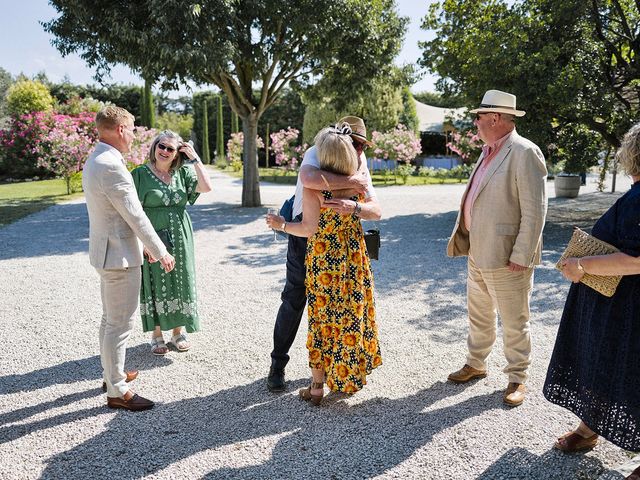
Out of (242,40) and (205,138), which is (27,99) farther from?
(242,40)

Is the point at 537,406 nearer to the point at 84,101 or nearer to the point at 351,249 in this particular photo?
the point at 351,249

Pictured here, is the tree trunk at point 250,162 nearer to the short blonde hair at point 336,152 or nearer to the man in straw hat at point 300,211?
the man in straw hat at point 300,211

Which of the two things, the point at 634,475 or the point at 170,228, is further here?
the point at 170,228

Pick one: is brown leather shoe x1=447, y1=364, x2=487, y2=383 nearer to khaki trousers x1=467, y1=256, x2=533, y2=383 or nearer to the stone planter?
khaki trousers x1=467, y1=256, x2=533, y2=383

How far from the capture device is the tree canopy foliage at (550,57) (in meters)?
9.30

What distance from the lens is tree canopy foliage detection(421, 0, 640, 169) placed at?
9297 mm

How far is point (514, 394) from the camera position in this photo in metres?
3.41

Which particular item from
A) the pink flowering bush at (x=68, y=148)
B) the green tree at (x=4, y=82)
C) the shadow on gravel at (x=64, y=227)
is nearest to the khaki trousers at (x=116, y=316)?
the shadow on gravel at (x=64, y=227)

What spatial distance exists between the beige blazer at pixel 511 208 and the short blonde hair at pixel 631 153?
2.36 feet

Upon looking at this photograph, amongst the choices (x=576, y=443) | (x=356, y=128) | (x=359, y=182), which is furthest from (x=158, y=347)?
(x=576, y=443)

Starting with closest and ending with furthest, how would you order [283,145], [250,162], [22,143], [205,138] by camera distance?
[250,162] → [283,145] → [22,143] → [205,138]

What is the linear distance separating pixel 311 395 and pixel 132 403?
1229 mm

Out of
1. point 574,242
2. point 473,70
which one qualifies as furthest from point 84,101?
point 574,242

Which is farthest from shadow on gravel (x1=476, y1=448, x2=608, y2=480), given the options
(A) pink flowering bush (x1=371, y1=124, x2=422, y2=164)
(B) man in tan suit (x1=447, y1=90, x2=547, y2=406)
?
(A) pink flowering bush (x1=371, y1=124, x2=422, y2=164)
